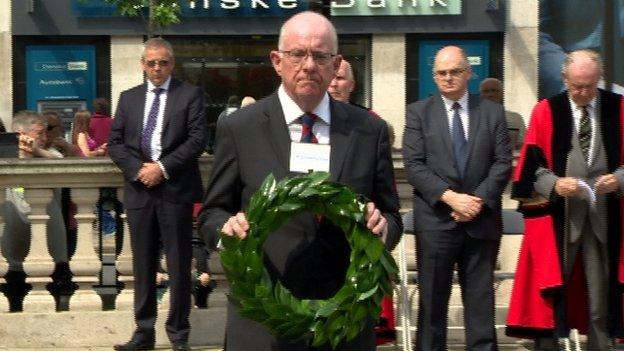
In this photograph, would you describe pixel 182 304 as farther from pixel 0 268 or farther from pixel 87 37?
pixel 87 37

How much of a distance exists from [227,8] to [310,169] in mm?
20312

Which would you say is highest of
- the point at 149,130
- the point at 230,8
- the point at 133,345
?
the point at 230,8

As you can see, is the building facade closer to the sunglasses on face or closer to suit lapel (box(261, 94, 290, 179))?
suit lapel (box(261, 94, 290, 179))

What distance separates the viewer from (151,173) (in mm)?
9594

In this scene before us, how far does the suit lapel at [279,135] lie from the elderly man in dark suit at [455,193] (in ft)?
11.6

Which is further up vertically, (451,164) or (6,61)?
(6,61)

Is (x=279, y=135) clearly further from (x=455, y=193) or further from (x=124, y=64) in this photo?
(x=124, y=64)

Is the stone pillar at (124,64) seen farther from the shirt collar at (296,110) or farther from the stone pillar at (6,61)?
the shirt collar at (296,110)

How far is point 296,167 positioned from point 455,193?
Answer: 11.9 feet

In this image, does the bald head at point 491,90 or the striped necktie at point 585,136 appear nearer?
the striped necktie at point 585,136

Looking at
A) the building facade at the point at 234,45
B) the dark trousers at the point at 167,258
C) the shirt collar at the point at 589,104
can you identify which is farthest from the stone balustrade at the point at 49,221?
the building facade at the point at 234,45

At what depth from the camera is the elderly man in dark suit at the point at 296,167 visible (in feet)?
17.4

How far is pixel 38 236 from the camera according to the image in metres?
10.4

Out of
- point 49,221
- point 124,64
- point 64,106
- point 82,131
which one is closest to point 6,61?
point 64,106
